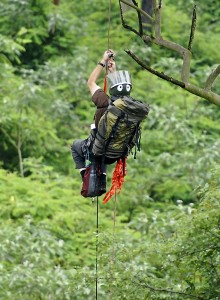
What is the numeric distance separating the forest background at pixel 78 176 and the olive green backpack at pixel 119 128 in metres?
1.37

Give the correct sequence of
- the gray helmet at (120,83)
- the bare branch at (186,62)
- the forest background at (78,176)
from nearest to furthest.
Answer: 1. the bare branch at (186,62)
2. the gray helmet at (120,83)
3. the forest background at (78,176)

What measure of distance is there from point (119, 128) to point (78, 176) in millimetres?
10009

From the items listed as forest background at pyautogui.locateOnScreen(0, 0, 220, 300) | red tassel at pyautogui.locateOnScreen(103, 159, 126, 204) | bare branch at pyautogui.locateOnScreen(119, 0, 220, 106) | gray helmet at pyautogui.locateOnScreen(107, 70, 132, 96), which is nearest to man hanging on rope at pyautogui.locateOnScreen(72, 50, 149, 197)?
gray helmet at pyautogui.locateOnScreen(107, 70, 132, 96)

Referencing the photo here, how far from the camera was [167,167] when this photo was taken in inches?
758

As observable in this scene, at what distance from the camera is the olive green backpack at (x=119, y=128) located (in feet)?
29.9

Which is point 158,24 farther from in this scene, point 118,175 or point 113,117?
point 118,175

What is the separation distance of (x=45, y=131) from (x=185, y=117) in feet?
9.29

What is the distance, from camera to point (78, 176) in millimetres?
19219

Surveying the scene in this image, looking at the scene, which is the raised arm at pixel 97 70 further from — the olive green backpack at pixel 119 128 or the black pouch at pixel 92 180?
the black pouch at pixel 92 180

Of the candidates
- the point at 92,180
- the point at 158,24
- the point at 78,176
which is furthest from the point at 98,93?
the point at 78,176

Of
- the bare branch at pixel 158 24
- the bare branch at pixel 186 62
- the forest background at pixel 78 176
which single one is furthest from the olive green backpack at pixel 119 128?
the forest background at pixel 78 176

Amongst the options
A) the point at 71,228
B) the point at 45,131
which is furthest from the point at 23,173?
the point at 71,228

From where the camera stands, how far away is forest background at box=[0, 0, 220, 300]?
1113 centimetres

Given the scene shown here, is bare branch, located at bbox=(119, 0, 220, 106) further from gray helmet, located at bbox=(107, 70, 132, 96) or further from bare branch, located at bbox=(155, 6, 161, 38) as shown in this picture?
gray helmet, located at bbox=(107, 70, 132, 96)
